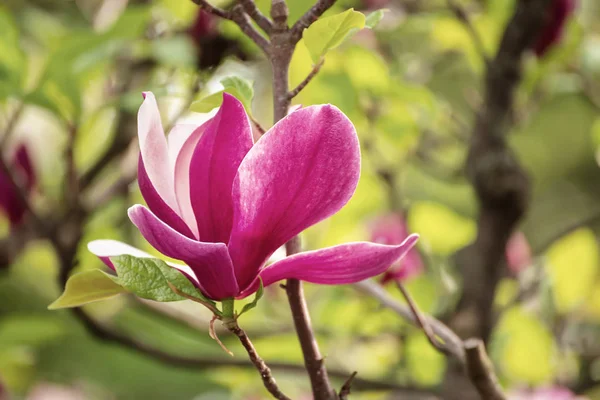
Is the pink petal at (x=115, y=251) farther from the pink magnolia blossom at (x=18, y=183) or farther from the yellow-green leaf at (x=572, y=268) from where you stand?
the yellow-green leaf at (x=572, y=268)

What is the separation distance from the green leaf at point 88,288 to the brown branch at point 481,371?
7.5 inches

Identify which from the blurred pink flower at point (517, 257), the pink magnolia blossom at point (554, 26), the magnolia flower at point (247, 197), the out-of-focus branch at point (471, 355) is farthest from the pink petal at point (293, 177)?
the blurred pink flower at point (517, 257)

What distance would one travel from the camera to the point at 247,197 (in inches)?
11.8

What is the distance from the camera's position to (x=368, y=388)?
0.74 m

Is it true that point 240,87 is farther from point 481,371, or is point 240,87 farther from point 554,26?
point 554,26

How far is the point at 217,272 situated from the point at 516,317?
906 millimetres

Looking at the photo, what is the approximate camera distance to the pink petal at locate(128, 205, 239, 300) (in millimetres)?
290

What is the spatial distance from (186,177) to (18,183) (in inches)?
24.8

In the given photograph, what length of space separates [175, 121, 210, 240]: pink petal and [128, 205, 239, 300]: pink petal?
0.03 metres

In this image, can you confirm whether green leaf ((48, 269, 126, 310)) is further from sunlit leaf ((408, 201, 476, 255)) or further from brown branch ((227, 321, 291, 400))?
sunlit leaf ((408, 201, 476, 255))

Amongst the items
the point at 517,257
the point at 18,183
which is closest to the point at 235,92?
the point at 18,183

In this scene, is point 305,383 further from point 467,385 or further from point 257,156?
point 257,156

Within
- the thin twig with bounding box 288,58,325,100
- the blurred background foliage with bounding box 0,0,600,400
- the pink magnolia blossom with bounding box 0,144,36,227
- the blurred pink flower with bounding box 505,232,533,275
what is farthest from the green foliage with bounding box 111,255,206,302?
the blurred pink flower with bounding box 505,232,533,275

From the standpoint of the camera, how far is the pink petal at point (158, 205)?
321 mm
